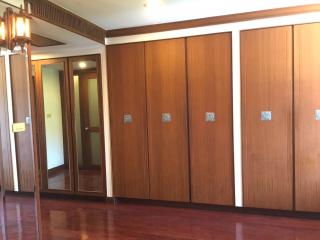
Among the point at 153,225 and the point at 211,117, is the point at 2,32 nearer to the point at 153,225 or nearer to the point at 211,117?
the point at 211,117

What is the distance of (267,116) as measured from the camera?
3.53m

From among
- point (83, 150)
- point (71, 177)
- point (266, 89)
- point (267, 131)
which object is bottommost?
point (71, 177)

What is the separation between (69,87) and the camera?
4324mm

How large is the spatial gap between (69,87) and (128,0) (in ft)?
6.08

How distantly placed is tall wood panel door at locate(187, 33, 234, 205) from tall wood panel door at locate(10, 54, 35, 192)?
6.52 ft

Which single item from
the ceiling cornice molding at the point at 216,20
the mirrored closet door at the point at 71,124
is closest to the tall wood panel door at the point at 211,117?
the ceiling cornice molding at the point at 216,20

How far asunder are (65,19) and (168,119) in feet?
5.87

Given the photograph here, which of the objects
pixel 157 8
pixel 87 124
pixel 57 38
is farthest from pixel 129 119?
pixel 157 8

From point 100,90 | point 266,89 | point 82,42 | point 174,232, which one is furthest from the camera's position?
point 100,90

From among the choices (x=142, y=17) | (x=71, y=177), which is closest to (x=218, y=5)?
(x=142, y=17)

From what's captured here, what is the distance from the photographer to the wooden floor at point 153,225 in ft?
10.3

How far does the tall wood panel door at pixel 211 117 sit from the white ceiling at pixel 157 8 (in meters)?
0.36

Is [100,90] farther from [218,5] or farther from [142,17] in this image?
[218,5]

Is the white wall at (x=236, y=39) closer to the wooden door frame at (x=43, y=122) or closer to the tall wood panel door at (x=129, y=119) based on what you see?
the tall wood panel door at (x=129, y=119)
